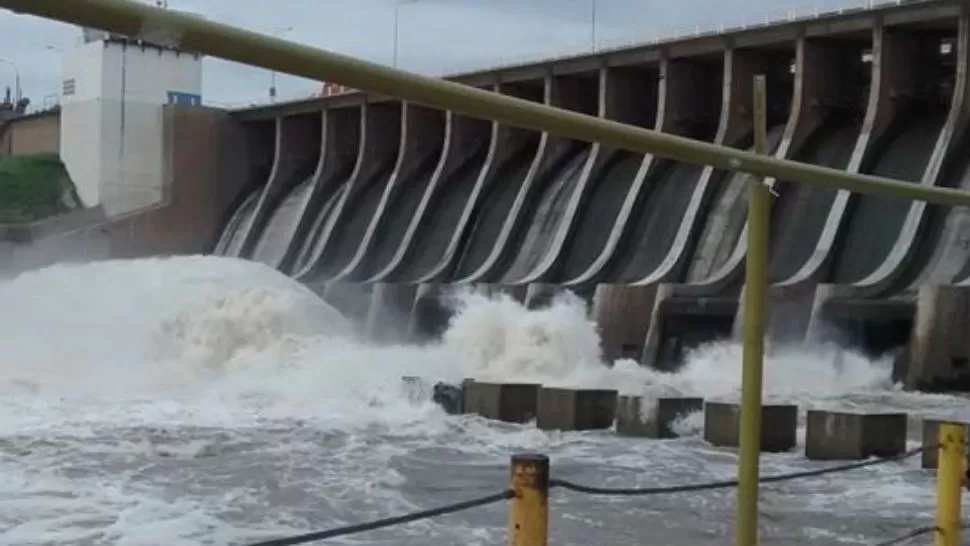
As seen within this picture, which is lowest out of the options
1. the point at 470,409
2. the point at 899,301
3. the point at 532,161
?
the point at 470,409

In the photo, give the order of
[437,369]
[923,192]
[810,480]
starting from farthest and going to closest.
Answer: [437,369] → [810,480] → [923,192]

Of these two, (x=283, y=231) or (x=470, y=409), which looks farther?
(x=283, y=231)

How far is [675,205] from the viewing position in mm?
21750

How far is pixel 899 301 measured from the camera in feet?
50.9

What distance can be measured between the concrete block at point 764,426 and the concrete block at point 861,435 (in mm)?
449

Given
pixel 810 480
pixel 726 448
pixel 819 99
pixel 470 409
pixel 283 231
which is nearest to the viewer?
pixel 810 480

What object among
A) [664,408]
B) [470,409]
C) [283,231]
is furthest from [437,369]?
[283,231]

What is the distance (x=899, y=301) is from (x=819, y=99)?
226 inches

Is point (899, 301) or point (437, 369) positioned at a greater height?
point (899, 301)

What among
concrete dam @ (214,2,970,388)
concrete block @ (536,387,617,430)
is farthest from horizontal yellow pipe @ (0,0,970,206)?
concrete dam @ (214,2,970,388)

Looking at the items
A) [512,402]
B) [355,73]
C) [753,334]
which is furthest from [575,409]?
[355,73]

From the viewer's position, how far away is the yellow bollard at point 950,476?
3.09m

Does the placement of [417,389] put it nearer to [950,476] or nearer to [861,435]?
[861,435]

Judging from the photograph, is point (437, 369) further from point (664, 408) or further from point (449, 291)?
point (664, 408)
